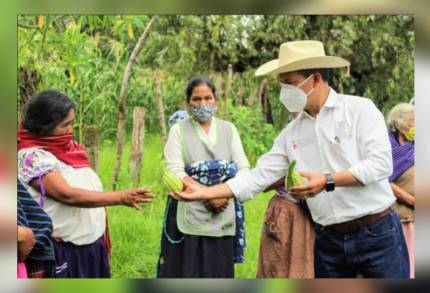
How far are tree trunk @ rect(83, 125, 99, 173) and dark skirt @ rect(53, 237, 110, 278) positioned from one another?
1.68ft

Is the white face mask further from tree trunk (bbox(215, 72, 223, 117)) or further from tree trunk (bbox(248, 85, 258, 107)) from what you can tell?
tree trunk (bbox(215, 72, 223, 117))

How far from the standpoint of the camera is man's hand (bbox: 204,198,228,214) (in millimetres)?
3986

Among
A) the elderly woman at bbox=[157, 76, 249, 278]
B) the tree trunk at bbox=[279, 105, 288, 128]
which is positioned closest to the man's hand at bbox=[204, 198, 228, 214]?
the elderly woman at bbox=[157, 76, 249, 278]

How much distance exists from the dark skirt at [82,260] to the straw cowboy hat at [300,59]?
1588mm

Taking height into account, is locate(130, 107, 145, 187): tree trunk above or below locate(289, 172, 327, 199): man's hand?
above

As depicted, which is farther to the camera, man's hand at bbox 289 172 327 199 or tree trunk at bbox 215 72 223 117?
tree trunk at bbox 215 72 223 117

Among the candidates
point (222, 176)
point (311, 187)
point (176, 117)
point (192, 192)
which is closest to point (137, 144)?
point (176, 117)

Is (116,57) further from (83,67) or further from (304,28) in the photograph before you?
(304,28)

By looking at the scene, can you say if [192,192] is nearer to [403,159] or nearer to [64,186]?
[64,186]

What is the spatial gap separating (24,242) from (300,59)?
2.17 meters

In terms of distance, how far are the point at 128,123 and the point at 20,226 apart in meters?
0.99

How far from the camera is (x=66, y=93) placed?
4000 millimetres

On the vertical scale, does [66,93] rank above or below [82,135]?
above

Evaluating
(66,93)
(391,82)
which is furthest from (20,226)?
(391,82)
